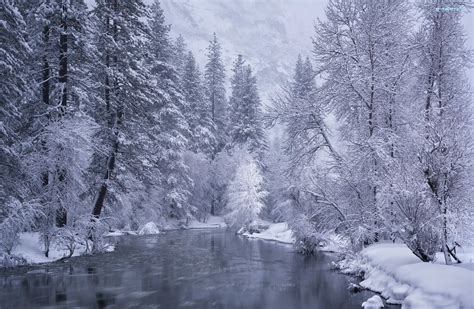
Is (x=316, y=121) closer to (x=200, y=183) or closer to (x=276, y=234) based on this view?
(x=276, y=234)

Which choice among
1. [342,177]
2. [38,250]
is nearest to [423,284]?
[342,177]

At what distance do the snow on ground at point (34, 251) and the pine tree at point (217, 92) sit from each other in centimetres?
3407

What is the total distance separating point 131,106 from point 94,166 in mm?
4018

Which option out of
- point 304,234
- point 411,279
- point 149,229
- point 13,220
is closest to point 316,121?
point 304,234

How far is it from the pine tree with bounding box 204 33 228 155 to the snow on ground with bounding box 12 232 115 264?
3407cm

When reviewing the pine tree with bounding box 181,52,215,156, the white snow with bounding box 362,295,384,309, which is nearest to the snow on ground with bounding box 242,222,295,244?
the pine tree with bounding box 181,52,215,156

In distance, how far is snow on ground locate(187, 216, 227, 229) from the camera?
41759mm

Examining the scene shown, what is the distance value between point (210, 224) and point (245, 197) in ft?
29.4

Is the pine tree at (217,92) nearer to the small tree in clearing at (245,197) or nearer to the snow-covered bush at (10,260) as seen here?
the small tree in clearing at (245,197)

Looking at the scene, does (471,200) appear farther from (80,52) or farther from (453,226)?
(80,52)

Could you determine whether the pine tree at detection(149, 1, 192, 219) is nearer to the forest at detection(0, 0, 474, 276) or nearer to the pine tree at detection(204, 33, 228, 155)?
the pine tree at detection(204, 33, 228, 155)

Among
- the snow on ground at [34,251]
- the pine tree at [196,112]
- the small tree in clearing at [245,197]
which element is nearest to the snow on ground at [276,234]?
the small tree in clearing at [245,197]

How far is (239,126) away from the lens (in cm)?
4612

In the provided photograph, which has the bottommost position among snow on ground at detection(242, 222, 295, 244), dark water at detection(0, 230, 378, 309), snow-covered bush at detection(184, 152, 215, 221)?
dark water at detection(0, 230, 378, 309)
